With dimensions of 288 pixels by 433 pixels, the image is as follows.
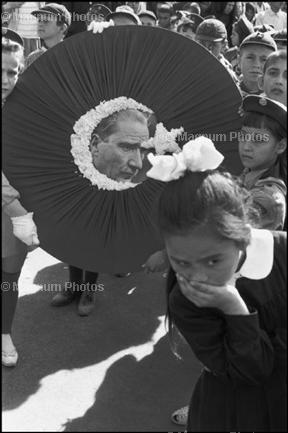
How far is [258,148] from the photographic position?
1.82 metres

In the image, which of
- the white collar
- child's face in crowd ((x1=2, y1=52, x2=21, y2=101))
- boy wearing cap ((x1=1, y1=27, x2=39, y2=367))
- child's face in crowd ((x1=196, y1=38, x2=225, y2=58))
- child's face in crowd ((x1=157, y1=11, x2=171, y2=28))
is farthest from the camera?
child's face in crowd ((x1=157, y1=11, x2=171, y2=28))

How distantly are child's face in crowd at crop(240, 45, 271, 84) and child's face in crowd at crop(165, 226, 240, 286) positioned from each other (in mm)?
1995

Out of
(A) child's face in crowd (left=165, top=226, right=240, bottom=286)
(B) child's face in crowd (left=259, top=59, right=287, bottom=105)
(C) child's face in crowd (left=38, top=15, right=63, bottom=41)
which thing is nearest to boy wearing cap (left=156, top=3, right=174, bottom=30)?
(C) child's face in crowd (left=38, top=15, right=63, bottom=41)

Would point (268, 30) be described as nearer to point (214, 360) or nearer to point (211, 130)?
point (211, 130)

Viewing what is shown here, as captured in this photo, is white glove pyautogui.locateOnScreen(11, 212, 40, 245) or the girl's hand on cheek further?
white glove pyautogui.locateOnScreen(11, 212, 40, 245)

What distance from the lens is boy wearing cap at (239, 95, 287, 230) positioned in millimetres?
1751

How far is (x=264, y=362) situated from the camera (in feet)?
3.89

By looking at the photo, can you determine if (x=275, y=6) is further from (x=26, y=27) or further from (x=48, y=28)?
(x=26, y=27)

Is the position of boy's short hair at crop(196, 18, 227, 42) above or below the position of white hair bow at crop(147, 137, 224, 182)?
above

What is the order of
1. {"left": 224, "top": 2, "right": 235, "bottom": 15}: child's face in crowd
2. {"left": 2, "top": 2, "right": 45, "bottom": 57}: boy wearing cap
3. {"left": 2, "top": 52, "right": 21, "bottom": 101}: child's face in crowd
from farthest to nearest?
{"left": 224, "top": 2, "right": 235, "bottom": 15}: child's face in crowd → {"left": 2, "top": 2, "right": 45, "bottom": 57}: boy wearing cap → {"left": 2, "top": 52, "right": 21, "bottom": 101}: child's face in crowd

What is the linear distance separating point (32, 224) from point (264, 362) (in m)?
1.02

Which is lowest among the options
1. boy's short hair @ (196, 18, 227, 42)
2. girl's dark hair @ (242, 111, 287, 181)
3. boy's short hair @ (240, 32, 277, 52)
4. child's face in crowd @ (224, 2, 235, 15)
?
girl's dark hair @ (242, 111, 287, 181)

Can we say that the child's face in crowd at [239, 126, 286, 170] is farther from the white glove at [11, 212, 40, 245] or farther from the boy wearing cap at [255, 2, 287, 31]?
the boy wearing cap at [255, 2, 287, 31]

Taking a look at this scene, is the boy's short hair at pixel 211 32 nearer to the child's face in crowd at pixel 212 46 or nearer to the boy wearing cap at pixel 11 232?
the child's face in crowd at pixel 212 46
